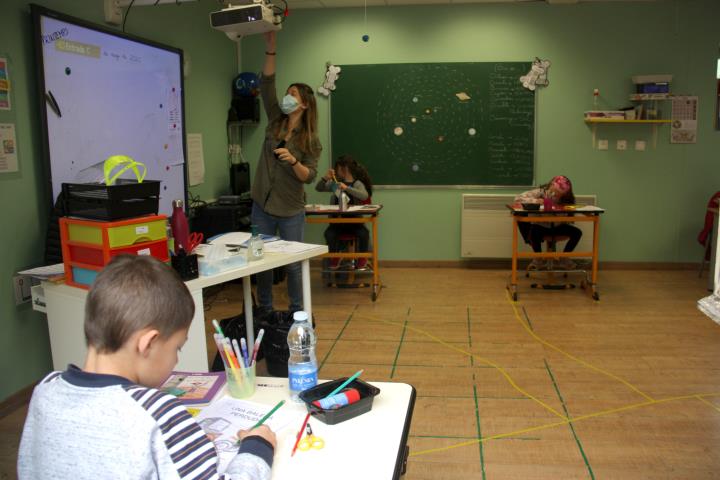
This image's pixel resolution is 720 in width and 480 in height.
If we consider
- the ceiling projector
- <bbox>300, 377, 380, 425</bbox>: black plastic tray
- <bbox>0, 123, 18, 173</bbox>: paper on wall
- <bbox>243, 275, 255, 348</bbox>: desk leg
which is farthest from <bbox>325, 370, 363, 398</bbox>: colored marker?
<bbox>0, 123, 18, 173</bbox>: paper on wall

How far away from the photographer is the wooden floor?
2.60 metres

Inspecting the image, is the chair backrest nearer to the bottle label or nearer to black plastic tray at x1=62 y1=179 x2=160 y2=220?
black plastic tray at x1=62 y1=179 x2=160 y2=220

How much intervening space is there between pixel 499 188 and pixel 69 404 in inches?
224

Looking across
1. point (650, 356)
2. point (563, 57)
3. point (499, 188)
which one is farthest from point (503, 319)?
point (563, 57)

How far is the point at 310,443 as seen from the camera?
1.31m

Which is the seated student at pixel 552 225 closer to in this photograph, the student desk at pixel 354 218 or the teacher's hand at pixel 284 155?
the student desk at pixel 354 218

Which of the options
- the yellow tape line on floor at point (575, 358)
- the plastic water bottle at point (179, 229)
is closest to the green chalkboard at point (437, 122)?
the yellow tape line on floor at point (575, 358)

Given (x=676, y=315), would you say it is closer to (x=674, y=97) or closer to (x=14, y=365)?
(x=674, y=97)

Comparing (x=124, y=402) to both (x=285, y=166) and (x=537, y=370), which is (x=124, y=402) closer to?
(x=285, y=166)

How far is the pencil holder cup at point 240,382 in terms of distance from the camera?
1.55 m

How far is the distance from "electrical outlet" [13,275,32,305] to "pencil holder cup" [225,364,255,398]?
2.04 metres

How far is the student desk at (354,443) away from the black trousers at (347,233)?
4131mm

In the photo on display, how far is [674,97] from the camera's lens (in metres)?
5.99

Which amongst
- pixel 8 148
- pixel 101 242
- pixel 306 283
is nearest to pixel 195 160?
pixel 8 148
